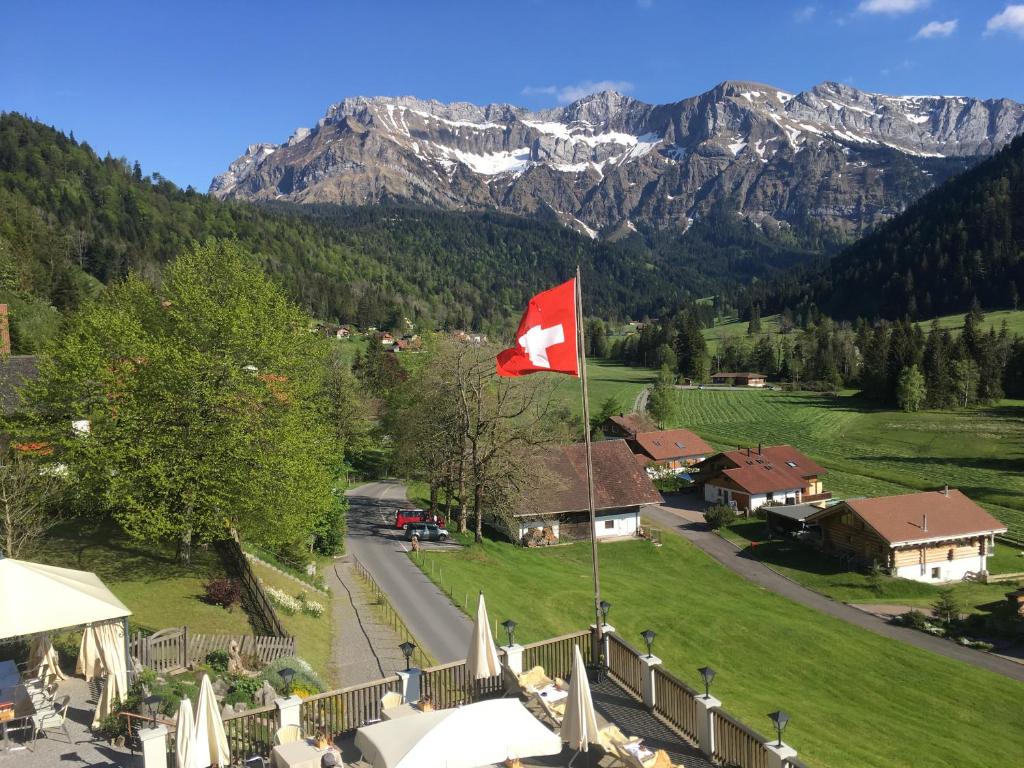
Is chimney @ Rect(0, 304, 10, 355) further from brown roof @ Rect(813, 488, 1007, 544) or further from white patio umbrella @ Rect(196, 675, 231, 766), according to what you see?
brown roof @ Rect(813, 488, 1007, 544)

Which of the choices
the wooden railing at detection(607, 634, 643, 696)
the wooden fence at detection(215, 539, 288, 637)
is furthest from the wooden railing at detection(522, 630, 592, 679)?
the wooden fence at detection(215, 539, 288, 637)

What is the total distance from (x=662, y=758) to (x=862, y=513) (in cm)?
4195

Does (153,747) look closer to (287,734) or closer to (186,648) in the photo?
(287,734)

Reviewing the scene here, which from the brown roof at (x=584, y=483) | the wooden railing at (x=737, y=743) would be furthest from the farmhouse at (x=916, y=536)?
the wooden railing at (x=737, y=743)

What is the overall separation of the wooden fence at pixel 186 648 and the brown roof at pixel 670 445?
66510 millimetres

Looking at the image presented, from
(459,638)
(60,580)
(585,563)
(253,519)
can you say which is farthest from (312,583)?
(585,563)

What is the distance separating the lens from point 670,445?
85.6m

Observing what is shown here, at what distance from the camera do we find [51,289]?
93000 millimetres

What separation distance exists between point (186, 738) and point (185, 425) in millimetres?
16284

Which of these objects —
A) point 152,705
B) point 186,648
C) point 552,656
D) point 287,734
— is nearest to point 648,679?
point 552,656

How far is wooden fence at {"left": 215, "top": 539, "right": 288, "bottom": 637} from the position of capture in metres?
22.8

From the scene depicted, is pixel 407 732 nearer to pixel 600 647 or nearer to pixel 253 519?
pixel 600 647

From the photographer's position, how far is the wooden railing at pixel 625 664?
16.8 metres

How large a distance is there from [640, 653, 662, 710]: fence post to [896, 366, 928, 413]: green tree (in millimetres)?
114168
